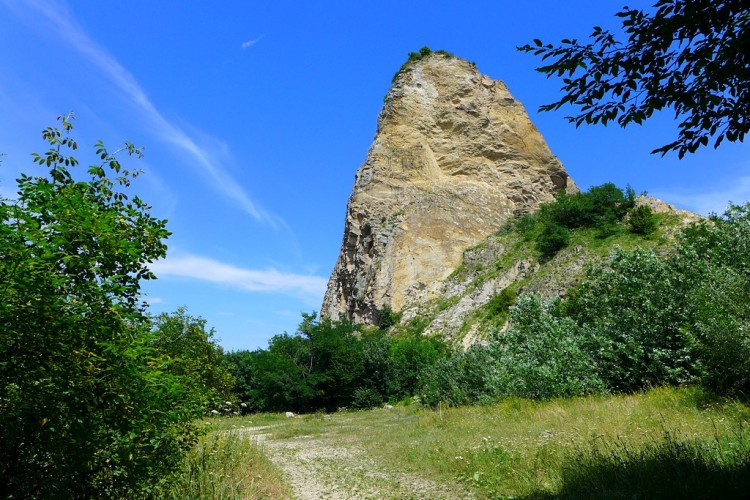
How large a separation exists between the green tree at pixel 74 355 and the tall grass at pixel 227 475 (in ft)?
6.52

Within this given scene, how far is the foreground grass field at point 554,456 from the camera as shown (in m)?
5.68

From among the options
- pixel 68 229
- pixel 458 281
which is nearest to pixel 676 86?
pixel 68 229

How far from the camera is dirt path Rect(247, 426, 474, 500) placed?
7.82m

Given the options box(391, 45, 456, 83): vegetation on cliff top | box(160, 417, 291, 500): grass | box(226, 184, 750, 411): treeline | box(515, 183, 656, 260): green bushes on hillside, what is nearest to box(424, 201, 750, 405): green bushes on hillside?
box(226, 184, 750, 411): treeline

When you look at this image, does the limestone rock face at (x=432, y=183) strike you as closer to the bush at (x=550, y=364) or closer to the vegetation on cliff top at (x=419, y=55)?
the vegetation on cliff top at (x=419, y=55)

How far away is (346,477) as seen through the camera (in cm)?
948

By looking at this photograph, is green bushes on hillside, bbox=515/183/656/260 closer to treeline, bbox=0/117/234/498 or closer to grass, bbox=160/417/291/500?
grass, bbox=160/417/291/500

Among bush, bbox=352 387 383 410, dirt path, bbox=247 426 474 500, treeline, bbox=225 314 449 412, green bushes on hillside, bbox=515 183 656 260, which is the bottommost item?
dirt path, bbox=247 426 474 500

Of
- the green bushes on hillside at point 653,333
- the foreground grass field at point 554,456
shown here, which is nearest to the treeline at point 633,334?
the green bushes on hillside at point 653,333

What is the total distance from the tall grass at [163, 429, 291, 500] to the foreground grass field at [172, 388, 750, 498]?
0.06 m

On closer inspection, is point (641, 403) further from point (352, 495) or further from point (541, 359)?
point (352, 495)

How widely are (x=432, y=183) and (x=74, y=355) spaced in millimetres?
57779

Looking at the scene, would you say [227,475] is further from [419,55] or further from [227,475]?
[419,55]

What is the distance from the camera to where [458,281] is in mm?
50375
